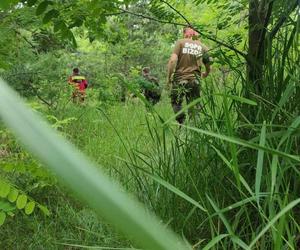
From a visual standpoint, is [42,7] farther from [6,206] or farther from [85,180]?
[85,180]

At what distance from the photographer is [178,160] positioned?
2.19m

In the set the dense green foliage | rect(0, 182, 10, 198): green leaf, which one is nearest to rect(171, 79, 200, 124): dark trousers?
the dense green foliage

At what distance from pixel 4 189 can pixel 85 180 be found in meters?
2.20

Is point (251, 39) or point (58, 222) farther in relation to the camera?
point (58, 222)

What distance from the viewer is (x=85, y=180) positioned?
151 millimetres

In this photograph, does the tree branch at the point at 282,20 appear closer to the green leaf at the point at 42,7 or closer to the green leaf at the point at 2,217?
the green leaf at the point at 42,7

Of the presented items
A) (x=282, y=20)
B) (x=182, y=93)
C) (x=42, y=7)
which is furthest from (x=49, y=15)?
(x=182, y=93)

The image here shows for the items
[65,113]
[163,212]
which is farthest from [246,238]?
[65,113]

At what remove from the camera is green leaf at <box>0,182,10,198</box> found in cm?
221

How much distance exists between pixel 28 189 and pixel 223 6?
6.27ft

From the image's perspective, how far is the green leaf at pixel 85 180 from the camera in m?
0.15

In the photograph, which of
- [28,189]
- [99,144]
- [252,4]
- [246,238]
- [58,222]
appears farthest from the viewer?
[99,144]

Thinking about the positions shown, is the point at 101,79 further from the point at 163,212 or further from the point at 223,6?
the point at 163,212

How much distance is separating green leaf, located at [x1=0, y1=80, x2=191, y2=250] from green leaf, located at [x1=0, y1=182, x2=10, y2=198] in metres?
2.17
